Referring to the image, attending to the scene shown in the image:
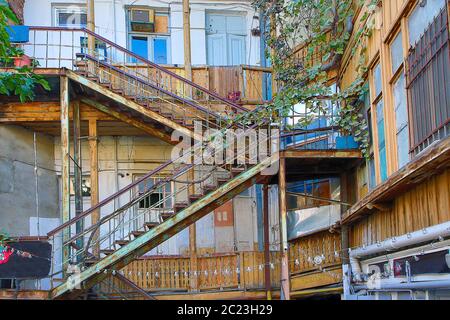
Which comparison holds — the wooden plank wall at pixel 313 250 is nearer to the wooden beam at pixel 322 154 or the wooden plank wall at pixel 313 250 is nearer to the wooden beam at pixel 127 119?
the wooden beam at pixel 322 154

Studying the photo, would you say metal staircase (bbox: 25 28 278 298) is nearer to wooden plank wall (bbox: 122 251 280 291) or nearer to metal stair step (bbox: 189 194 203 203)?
metal stair step (bbox: 189 194 203 203)

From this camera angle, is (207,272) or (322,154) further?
(207,272)

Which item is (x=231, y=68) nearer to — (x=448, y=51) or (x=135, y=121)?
(x=135, y=121)

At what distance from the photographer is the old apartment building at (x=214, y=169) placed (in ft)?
25.4

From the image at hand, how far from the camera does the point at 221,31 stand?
18.2m

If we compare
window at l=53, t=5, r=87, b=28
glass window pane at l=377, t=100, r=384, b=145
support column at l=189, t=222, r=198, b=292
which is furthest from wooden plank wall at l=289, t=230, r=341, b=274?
window at l=53, t=5, r=87, b=28

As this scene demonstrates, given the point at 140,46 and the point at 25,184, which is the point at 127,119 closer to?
the point at 25,184

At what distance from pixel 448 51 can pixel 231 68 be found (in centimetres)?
1070

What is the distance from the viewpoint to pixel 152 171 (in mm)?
12594

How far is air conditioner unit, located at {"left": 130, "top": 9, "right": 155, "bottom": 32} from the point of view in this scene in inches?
691

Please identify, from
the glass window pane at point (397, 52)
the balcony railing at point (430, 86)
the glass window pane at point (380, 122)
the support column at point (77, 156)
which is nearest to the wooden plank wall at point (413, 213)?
the balcony railing at point (430, 86)

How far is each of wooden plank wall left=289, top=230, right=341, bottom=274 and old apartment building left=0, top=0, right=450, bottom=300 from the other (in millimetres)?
31

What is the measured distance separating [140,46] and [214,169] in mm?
6826

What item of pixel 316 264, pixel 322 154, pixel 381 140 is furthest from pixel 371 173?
pixel 316 264
